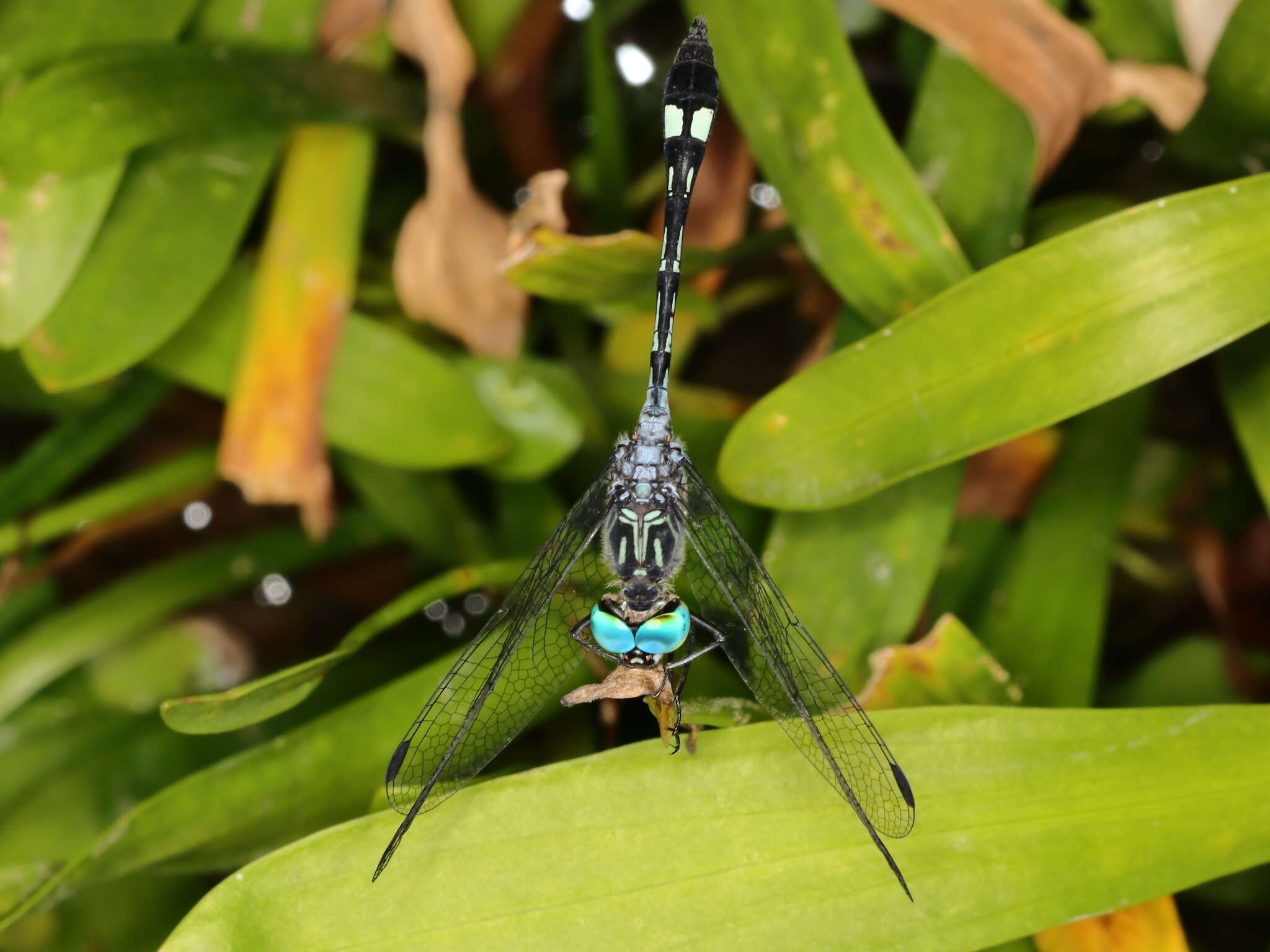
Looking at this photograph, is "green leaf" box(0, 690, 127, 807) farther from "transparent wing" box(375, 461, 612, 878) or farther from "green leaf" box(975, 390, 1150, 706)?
"green leaf" box(975, 390, 1150, 706)

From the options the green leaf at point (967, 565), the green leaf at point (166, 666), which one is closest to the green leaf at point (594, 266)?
the green leaf at point (967, 565)

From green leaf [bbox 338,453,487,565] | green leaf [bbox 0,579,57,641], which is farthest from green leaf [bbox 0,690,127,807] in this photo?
green leaf [bbox 338,453,487,565]

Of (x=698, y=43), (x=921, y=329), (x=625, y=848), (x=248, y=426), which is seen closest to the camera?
(x=625, y=848)

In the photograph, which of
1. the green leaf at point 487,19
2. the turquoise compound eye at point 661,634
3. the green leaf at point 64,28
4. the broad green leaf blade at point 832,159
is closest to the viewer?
the turquoise compound eye at point 661,634

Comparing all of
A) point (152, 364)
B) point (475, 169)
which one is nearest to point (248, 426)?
point (152, 364)

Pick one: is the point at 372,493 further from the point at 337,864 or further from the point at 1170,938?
the point at 1170,938

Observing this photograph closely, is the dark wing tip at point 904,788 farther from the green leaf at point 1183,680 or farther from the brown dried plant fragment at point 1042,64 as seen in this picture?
the brown dried plant fragment at point 1042,64
